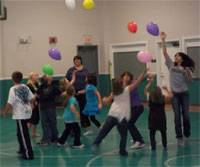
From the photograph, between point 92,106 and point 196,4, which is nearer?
point 92,106

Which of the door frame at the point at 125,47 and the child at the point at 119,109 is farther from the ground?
the door frame at the point at 125,47

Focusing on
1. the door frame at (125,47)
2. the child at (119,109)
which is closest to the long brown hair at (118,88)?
the child at (119,109)

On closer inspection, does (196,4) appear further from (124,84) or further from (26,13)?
(124,84)

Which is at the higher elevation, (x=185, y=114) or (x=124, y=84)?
(x=124, y=84)

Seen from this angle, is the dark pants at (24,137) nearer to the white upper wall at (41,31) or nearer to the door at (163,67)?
the white upper wall at (41,31)

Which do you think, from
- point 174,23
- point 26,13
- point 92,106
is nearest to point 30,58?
point 26,13

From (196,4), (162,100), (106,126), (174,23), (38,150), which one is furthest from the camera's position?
(174,23)

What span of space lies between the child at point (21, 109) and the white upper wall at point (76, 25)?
680 cm

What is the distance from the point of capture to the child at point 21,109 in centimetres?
605

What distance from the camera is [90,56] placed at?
1545cm

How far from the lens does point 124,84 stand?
6.33 meters

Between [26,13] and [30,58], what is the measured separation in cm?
166

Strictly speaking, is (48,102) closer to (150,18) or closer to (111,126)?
(111,126)

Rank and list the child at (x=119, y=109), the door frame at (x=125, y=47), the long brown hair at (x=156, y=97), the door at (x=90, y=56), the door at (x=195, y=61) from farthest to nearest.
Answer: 1. the door at (x=90, y=56)
2. the door frame at (x=125, y=47)
3. the door at (x=195, y=61)
4. the long brown hair at (x=156, y=97)
5. the child at (x=119, y=109)
